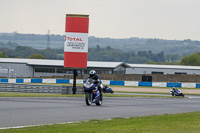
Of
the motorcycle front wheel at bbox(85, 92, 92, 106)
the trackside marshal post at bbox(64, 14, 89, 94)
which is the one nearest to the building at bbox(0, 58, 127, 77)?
the trackside marshal post at bbox(64, 14, 89, 94)

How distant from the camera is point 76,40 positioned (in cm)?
3181

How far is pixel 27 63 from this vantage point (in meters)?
84.7

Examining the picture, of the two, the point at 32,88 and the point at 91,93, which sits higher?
the point at 91,93

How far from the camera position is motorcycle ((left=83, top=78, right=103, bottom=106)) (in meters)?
20.1

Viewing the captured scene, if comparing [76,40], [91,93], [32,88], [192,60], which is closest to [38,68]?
[32,88]

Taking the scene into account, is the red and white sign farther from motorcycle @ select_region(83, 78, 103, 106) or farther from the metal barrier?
motorcycle @ select_region(83, 78, 103, 106)

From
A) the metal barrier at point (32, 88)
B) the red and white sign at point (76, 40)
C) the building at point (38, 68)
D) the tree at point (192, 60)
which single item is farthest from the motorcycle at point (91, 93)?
the tree at point (192, 60)

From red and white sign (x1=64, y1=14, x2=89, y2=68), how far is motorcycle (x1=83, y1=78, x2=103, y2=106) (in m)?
11.4

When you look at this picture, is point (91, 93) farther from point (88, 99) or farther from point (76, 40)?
point (76, 40)

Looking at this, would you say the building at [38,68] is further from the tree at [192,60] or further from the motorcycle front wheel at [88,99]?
the motorcycle front wheel at [88,99]

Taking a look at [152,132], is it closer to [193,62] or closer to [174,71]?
[174,71]

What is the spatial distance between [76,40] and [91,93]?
38.3 feet

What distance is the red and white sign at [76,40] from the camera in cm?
3125

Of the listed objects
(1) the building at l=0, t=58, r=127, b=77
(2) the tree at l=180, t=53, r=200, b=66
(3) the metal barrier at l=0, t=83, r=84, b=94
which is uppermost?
(2) the tree at l=180, t=53, r=200, b=66
